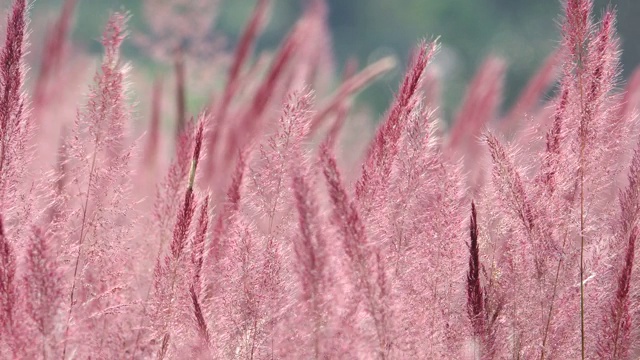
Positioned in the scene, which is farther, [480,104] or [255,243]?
[480,104]

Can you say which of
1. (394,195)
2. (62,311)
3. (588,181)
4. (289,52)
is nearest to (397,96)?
(394,195)

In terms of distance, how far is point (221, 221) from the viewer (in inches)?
32.3

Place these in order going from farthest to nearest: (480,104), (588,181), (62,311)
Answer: (480,104) → (588,181) → (62,311)

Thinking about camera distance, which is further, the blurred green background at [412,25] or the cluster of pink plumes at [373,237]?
the blurred green background at [412,25]

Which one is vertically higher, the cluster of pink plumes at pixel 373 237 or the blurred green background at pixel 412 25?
the blurred green background at pixel 412 25

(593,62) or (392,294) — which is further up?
(593,62)

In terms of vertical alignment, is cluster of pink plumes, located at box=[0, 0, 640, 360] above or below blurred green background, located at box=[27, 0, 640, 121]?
below

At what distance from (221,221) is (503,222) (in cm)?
29

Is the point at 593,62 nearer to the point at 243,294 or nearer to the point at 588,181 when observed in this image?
the point at 588,181

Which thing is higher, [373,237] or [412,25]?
[412,25]

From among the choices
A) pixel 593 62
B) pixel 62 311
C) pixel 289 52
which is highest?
pixel 289 52

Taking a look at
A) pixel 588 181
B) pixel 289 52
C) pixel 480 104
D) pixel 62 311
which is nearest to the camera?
pixel 62 311

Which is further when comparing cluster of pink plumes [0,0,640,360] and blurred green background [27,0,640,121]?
blurred green background [27,0,640,121]

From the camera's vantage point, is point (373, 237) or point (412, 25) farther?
point (412, 25)
